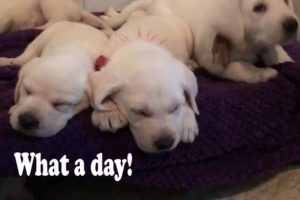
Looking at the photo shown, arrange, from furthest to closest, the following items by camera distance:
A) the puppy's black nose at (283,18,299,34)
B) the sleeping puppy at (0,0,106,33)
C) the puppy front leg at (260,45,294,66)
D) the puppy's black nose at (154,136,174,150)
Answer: the sleeping puppy at (0,0,106,33), the puppy front leg at (260,45,294,66), the puppy's black nose at (283,18,299,34), the puppy's black nose at (154,136,174,150)

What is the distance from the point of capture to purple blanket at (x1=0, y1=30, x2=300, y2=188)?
4.06 ft

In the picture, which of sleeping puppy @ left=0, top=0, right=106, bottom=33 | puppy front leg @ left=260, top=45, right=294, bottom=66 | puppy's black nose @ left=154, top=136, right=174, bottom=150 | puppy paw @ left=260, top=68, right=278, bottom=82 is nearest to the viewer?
puppy's black nose @ left=154, top=136, right=174, bottom=150

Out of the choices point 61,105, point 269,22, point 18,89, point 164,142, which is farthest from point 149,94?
point 269,22

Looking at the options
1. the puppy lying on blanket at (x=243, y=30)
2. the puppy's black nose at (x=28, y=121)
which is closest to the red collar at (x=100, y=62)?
the puppy's black nose at (x=28, y=121)

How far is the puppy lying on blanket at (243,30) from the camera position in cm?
139

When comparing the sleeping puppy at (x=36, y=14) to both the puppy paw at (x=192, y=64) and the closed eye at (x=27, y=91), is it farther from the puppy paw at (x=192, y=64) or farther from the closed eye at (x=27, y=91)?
the closed eye at (x=27, y=91)

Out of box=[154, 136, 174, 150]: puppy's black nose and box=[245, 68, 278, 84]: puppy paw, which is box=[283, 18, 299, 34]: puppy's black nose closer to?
box=[245, 68, 278, 84]: puppy paw

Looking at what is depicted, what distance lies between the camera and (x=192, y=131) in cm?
125

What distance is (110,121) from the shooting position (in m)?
1.22

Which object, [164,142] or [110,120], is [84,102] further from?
[164,142]

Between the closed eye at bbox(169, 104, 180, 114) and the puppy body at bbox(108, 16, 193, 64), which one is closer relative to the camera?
the closed eye at bbox(169, 104, 180, 114)

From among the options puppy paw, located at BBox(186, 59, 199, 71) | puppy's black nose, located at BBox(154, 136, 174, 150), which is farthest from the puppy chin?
puppy paw, located at BBox(186, 59, 199, 71)

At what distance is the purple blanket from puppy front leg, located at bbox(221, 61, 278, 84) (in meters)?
0.03

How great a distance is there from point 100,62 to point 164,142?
1.05 feet
